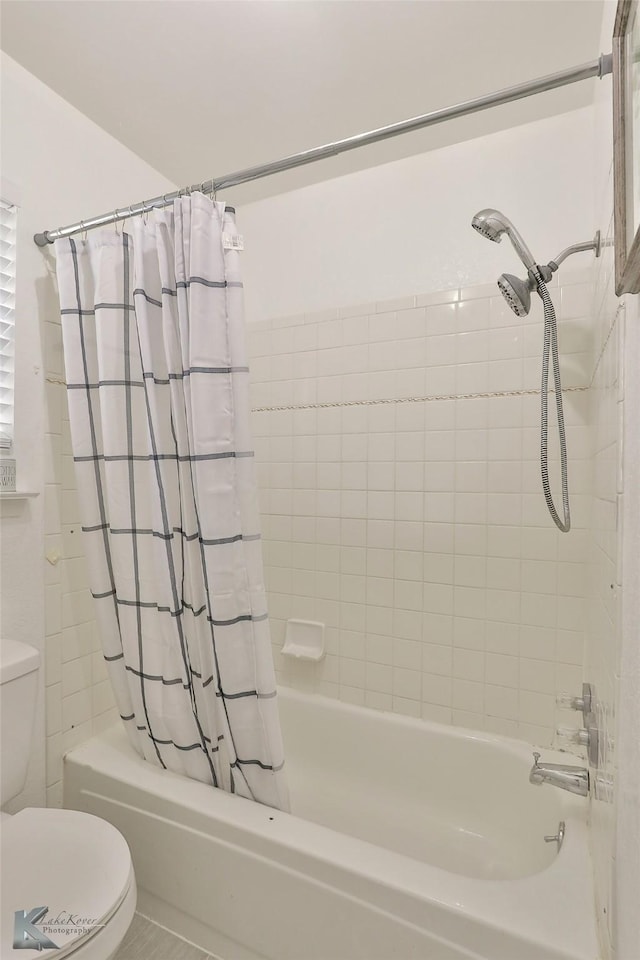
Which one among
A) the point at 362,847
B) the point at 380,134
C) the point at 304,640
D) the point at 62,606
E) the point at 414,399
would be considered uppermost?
the point at 380,134

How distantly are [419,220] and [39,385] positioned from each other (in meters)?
1.45

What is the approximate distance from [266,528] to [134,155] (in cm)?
155

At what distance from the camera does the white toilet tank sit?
3.88 ft

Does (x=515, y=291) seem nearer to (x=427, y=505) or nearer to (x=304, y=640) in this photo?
(x=427, y=505)

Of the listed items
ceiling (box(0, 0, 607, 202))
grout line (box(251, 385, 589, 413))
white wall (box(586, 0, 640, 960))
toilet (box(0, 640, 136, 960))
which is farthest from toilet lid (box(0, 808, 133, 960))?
ceiling (box(0, 0, 607, 202))

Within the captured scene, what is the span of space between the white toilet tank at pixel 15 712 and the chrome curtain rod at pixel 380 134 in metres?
1.21

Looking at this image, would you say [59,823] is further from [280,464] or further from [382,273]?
[382,273]

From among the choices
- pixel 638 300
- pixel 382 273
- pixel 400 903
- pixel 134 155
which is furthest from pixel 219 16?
pixel 400 903

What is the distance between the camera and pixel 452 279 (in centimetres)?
174

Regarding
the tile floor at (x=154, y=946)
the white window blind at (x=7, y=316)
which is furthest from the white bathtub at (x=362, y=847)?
the white window blind at (x=7, y=316)

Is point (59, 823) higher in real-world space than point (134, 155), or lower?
lower

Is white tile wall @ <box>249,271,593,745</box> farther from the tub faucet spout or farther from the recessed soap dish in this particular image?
the tub faucet spout

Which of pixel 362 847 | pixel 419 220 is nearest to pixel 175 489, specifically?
pixel 362 847

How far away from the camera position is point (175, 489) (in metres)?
1.34
